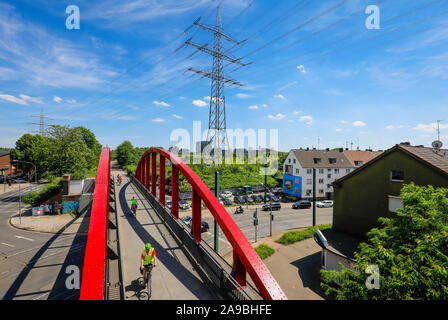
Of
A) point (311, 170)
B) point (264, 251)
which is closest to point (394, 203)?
point (264, 251)

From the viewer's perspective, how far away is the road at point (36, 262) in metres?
12.4

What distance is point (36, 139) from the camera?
202 ft

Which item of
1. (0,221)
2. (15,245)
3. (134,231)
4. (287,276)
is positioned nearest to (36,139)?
(0,221)

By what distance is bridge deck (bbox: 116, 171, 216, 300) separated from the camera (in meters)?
5.37

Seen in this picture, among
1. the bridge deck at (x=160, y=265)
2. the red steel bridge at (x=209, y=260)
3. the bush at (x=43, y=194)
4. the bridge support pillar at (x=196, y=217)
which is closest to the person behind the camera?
the red steel bridge at (x=209, y=260)

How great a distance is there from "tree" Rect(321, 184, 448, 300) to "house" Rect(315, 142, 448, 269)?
212 inches

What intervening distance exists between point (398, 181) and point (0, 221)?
136ft

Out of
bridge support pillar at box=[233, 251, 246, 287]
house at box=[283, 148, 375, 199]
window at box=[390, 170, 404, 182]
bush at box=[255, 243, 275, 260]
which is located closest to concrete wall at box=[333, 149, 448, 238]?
window at box=[390, 170, 404, 182]

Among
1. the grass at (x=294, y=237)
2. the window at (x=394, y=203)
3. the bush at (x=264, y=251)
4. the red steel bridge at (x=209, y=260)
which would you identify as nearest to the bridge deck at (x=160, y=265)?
the red steel bridge at (x=209, y=260)

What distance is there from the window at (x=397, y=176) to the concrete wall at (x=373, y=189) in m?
0.19

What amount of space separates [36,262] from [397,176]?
26831mm

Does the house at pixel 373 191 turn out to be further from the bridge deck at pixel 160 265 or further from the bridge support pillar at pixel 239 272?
the bridge deck at pixel 160 265

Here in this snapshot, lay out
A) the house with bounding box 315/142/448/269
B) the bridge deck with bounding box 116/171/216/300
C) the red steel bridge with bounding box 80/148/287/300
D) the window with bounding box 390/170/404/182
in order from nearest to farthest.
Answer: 1. the red steel bridge with bounding box 80/148/287/300
2. the bridge deck with bounding box 116/171/216/300
3. the house with bounding box 315/142/448/269
4. the window with bounding box 390/170/404/182

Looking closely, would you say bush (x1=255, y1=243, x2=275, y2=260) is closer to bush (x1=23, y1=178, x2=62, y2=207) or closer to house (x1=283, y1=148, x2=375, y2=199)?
house (x1=283, y1=148, x2=375, y2=199)
